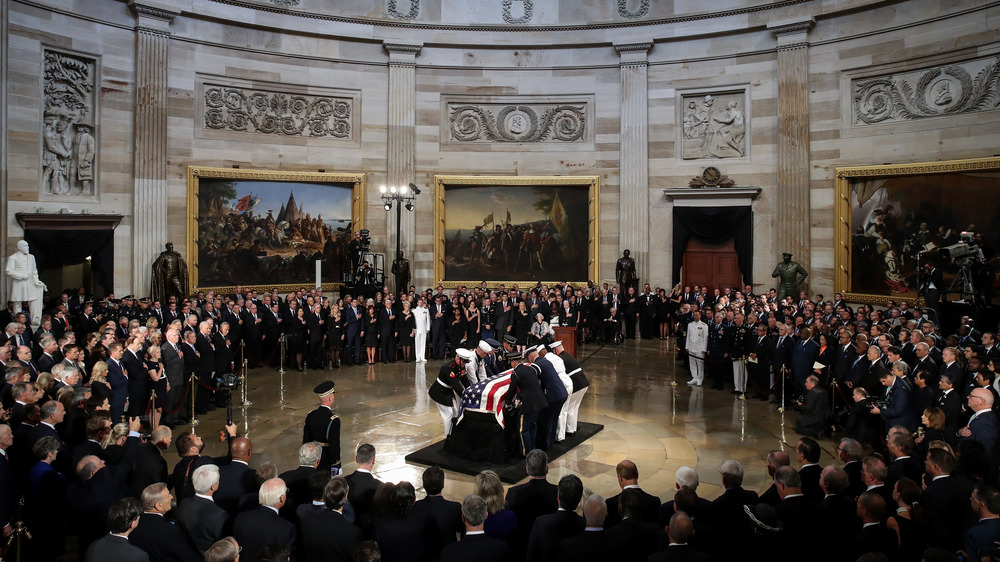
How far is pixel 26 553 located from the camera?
6.77 metres

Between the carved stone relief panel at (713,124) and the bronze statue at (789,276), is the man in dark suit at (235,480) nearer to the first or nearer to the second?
the bronze statue at (789,276)

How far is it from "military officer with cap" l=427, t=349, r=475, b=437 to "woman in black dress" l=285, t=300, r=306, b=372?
6960mm

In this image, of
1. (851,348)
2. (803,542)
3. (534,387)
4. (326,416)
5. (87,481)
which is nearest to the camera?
(803,542)

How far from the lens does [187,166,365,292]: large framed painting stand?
20.5 meters

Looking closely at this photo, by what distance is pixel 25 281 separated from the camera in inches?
615

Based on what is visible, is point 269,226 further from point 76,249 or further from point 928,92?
point 928,92

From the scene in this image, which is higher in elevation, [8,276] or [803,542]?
[8,276]

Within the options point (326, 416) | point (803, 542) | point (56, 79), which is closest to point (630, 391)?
point (326, 416)

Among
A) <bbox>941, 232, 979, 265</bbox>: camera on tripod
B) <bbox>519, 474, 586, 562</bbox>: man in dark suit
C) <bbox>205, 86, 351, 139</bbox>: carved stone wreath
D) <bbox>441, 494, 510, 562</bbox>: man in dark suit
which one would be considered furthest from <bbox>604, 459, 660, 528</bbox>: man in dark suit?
<bbox>205, 86, 351, 139</bbox>: carved stone wreath

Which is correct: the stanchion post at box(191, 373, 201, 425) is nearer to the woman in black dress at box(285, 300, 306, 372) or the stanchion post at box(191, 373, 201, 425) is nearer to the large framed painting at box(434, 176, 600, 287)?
the woman in black dress at box(285, 300, 306, 372)

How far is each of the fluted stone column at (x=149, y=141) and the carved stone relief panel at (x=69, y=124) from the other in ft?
3.56

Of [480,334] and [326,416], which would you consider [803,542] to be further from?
[480,334]

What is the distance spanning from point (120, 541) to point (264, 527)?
0.97 metres

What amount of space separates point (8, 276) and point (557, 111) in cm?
1685
